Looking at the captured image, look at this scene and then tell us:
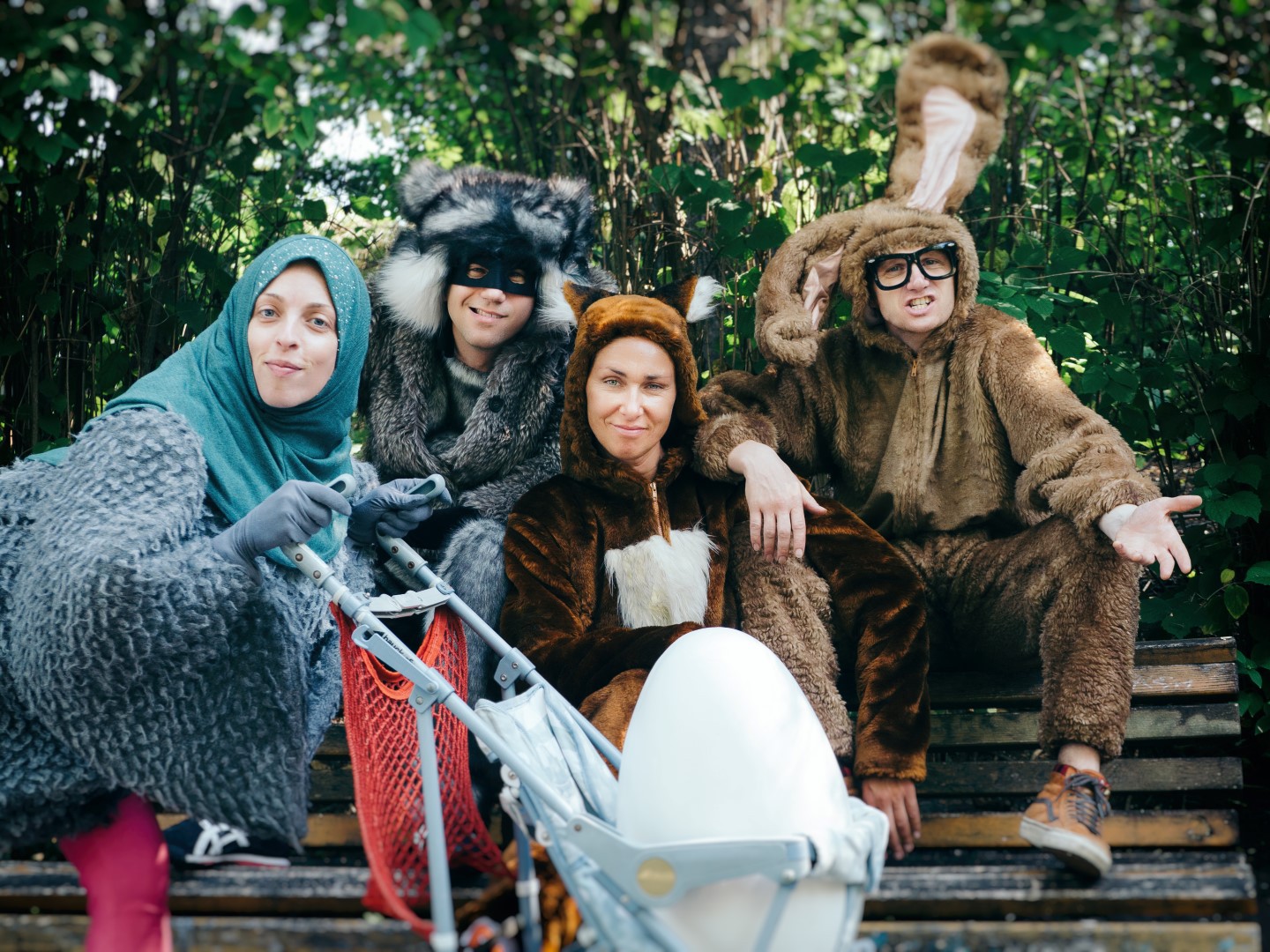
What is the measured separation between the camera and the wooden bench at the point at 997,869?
2.06m

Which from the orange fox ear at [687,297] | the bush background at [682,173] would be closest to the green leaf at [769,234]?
the bush background at [682,173]

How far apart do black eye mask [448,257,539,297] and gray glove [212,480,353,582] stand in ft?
3.90

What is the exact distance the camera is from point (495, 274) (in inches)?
129

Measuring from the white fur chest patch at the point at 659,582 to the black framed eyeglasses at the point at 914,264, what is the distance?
3.00ft

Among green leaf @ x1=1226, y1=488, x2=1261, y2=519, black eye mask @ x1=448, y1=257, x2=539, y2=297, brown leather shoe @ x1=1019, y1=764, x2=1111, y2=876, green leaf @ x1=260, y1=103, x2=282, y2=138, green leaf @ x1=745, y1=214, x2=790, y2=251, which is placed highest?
green leaf @ x1=260, y1=103, x2=282, y2=138

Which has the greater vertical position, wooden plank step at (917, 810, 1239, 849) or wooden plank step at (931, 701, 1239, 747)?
wooden plank step at (931, 701, 1239, 747)

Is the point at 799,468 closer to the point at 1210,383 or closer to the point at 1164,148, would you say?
the point at 1210,383

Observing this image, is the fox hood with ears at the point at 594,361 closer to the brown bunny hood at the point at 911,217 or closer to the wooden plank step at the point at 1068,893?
the brown bunny hood at the point at 911,217

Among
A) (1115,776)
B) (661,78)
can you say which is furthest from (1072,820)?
(661,78)

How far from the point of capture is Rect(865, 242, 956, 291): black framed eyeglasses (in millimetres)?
3033

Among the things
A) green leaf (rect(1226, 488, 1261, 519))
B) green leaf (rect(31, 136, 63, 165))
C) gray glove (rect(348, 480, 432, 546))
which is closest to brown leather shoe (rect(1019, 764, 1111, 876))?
green leaf (rect(1226, 488, 1261, 519))

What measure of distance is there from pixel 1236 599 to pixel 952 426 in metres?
0.92

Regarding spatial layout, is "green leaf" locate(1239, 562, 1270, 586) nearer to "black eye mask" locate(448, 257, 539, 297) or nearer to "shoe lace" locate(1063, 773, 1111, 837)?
"shoe lace" locate(1063, 773, 1111, 837)

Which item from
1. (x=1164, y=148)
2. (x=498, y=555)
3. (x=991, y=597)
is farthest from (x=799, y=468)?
(x=1164, y=148)
